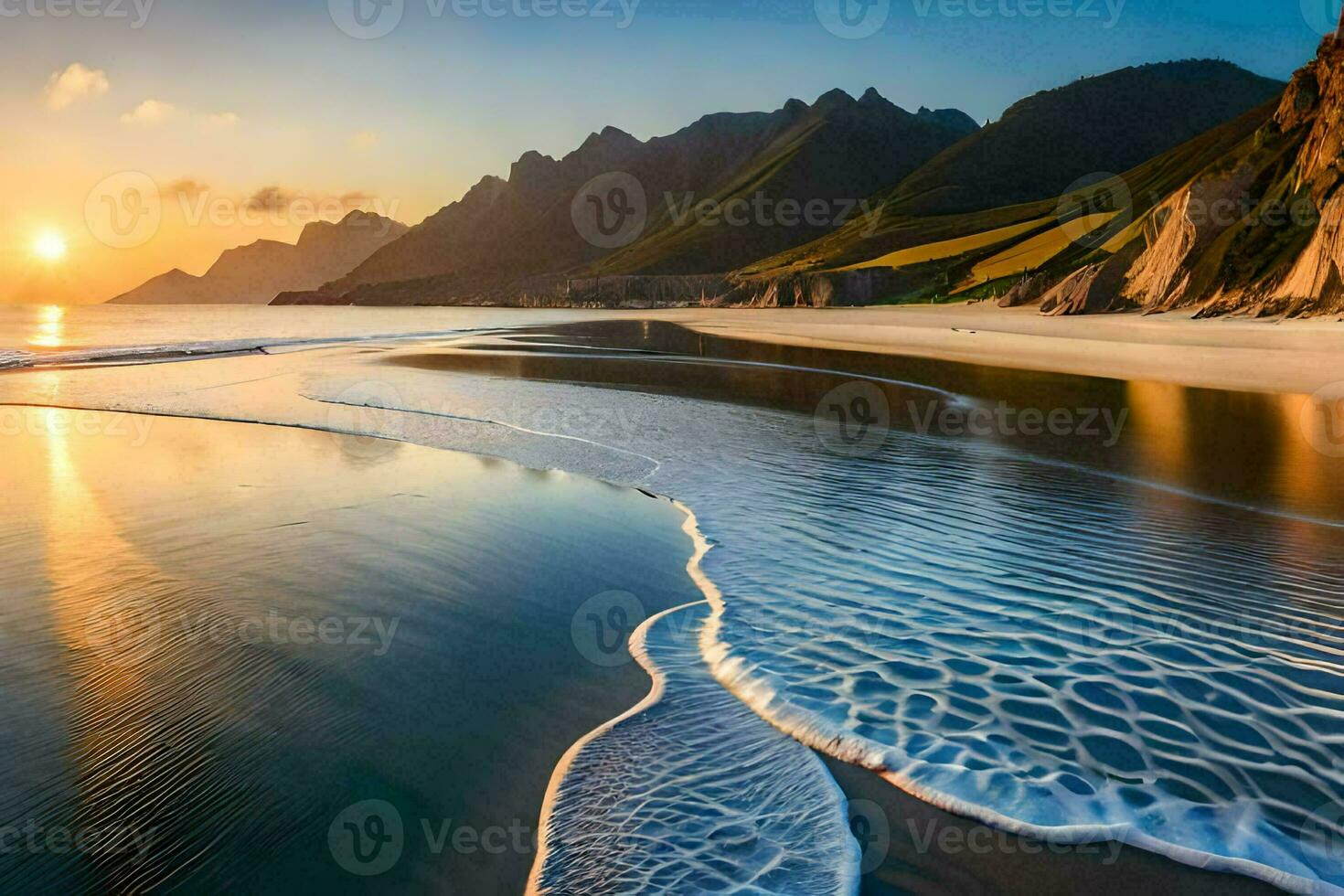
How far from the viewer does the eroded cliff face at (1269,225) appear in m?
33.3

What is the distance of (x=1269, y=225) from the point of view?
39281 millimetres

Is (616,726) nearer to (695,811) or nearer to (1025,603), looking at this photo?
(695,811)

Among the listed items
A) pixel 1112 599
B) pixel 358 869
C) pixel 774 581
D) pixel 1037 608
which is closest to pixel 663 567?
pixel 774 581

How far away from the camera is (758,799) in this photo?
13.4ft

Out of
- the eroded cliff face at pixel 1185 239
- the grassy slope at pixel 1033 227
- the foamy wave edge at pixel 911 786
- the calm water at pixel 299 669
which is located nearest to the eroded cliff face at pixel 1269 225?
the eroded cliff face at pixel 1185 239

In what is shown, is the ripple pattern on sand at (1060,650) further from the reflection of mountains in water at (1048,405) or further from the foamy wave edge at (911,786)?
the reflection of mountains in water at (1048,405)

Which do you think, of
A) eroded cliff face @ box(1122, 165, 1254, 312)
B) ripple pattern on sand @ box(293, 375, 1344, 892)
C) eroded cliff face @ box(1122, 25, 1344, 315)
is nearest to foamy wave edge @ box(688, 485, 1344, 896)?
ripple pattern on sand @ box(293, 375, 1344, 892)

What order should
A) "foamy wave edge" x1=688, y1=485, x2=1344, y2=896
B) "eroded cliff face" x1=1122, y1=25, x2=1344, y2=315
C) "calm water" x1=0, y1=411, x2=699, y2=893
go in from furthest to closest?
1. "eroded cliff face" x1=1122, y1=25, x2=1344, y2=315
2. "calm water" x1=0, y1=411, x2=699, y2=893
3. "foamy wave edge" x1=688, y1=485, x2=1344, y2=896

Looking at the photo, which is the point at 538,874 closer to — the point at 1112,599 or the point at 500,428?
Result: the point at 1112,599

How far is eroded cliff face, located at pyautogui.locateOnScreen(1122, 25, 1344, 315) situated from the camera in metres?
33.3

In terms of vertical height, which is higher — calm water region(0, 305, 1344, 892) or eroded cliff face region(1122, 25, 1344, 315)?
eroded cliff face region(1122, 25, 1344, 315)

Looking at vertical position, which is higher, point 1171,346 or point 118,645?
point 1171,346

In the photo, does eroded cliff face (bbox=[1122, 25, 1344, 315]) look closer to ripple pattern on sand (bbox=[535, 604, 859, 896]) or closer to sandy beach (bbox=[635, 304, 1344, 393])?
sandy beach (bbox=[635, 304, 1344, 393])

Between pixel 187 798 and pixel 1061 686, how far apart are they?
511cm
